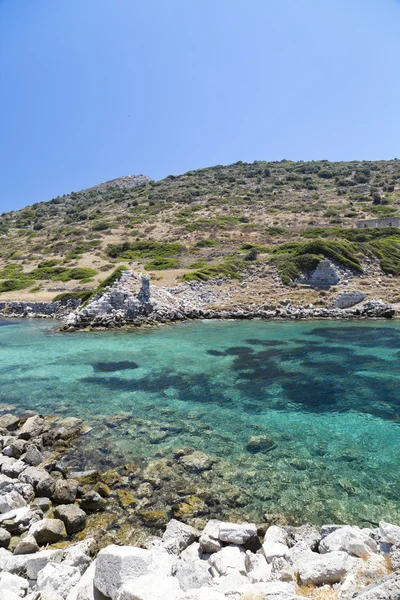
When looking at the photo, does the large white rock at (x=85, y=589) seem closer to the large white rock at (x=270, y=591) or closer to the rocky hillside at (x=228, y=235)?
the large white rock at (x=270, y=591)

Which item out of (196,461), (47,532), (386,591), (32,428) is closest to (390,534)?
(386,591)

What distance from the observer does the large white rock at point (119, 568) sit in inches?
173

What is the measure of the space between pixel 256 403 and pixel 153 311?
70.0ft

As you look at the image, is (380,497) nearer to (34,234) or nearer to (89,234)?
(89,234)

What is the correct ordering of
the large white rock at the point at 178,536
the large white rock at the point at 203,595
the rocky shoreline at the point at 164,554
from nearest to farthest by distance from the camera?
the large white rock at the point at 203,595 < the rocky shoreline at the point at 164,554 < the large white rock at the point at 178,536

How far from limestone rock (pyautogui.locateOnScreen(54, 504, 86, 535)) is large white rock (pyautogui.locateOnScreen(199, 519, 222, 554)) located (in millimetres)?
2477

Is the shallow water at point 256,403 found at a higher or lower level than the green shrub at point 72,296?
lower

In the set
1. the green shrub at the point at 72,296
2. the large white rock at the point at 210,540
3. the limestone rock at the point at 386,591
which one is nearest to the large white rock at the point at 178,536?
the large white rock at the point at 210,540

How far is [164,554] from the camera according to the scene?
562 centimetres

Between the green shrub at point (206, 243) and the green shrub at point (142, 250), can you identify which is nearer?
the green shrub at point (142, 250)

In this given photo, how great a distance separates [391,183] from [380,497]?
104534 millimetres

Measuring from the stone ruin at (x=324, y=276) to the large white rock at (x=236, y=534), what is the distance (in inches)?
1377

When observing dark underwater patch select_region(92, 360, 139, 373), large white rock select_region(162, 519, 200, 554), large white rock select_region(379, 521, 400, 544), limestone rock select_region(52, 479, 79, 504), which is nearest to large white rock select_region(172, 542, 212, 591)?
large white rock select_region(162, 519, 200, 554)

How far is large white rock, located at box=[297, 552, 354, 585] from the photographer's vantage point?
14.9 ft
